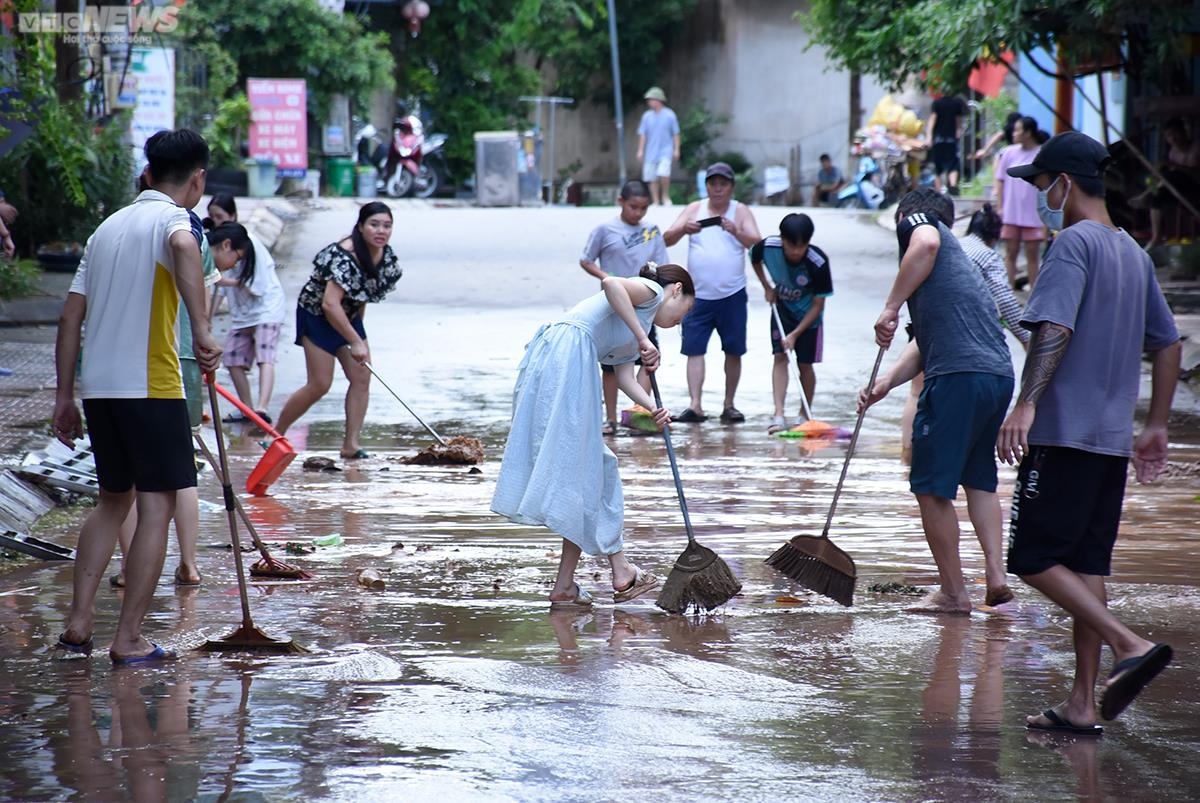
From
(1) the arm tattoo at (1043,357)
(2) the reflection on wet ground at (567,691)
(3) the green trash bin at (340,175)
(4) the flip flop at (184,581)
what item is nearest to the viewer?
(2) the reflection on wet ground at (567,691)

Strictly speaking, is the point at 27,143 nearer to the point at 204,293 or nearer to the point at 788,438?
the point at 788,438

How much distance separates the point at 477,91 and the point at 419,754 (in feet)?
105

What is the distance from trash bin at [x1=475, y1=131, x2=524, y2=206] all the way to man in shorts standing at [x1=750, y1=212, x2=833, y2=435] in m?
16.8

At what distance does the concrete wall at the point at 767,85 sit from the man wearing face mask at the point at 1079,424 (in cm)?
3046

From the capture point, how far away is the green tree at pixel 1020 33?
Answer: 15180 mm

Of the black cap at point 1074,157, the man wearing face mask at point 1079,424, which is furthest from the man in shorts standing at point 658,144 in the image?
the man wearing face mask at point 1079,424

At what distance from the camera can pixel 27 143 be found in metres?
16.8

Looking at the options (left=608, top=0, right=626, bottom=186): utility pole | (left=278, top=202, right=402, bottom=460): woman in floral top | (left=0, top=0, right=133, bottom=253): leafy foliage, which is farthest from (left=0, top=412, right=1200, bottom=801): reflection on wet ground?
(left=608, top=0, right=626, bottom=186): utility pole

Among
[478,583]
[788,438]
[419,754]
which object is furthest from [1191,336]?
[419,754]

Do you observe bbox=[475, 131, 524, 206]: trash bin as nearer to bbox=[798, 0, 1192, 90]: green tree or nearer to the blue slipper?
bbox=[798, 0, 1192, 90]: green tree

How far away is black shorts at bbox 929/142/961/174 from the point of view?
25.9 m

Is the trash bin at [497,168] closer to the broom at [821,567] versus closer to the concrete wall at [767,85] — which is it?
the concrete wall at [767,85]

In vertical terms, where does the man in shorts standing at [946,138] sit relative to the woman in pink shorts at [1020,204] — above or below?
above

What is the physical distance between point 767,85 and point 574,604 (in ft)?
100
